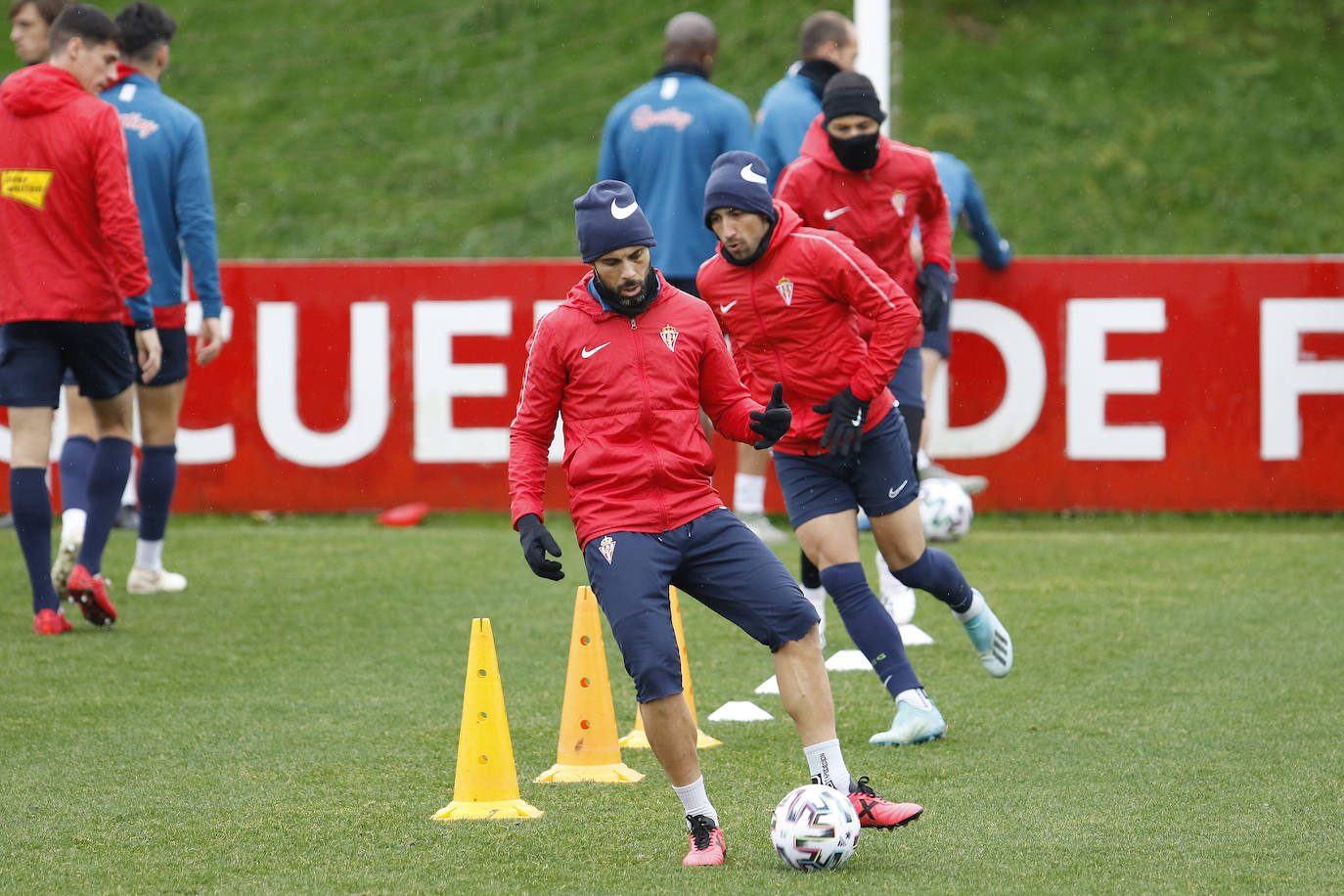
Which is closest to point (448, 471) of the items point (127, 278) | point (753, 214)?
point (127, 278)

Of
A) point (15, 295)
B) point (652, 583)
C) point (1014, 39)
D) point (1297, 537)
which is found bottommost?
point (1297, 537)

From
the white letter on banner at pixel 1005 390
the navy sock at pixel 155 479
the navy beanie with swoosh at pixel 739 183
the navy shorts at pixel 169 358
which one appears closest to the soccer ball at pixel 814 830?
the navy beanie with swoosh at pixel 739 183

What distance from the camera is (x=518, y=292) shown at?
1150 cm

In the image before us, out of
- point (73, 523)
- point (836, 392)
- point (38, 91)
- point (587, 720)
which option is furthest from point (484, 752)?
point (38, 91)

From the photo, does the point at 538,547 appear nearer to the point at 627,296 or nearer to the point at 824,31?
the point at 627,296

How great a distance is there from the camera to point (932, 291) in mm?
7555

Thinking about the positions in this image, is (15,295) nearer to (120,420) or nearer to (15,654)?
(120,420)

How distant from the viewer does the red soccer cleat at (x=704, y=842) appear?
4.65 m

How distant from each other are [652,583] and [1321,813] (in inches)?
76.7

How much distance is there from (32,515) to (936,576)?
390 centimetres

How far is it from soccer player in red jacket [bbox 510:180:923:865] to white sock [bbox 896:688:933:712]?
1108mm

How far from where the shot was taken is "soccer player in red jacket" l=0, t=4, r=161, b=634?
7.72 m

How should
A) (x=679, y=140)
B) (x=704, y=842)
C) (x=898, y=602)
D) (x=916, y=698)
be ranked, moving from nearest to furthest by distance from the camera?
(x=704, y=842) → (x=916, y=698) → (x=898, y=602) → (x=679, y=140)

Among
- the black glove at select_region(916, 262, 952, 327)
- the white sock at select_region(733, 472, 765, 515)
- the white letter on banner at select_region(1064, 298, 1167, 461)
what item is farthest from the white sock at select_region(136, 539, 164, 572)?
the white letter on banner at select_region(1064, 298, 1167, 461)
